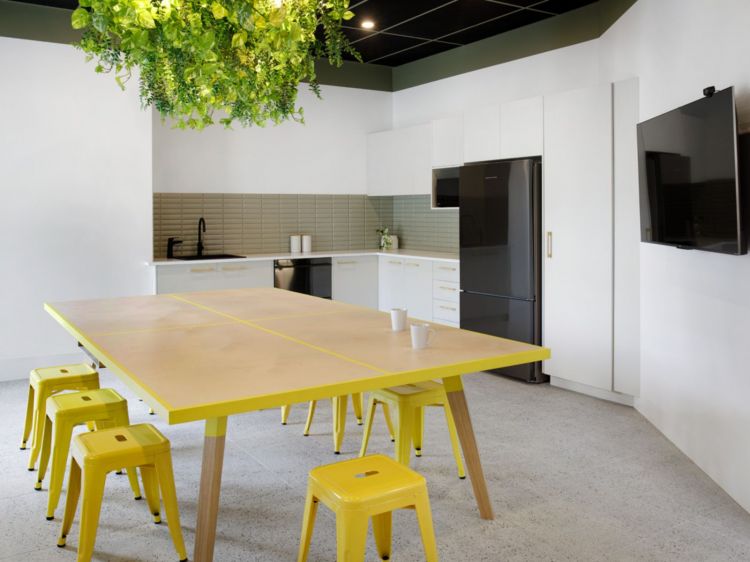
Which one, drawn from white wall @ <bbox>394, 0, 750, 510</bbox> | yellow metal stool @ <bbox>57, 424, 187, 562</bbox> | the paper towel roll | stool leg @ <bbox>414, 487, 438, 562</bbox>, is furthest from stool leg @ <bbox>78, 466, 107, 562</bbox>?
the paper towel roll

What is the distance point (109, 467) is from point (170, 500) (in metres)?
0.26

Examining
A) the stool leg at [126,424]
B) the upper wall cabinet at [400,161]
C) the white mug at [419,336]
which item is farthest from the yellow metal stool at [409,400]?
the upper wall cabinet at [400,161]

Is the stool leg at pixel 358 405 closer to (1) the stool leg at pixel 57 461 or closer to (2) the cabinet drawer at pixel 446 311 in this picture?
(1) the stool leg at pixel 57 461

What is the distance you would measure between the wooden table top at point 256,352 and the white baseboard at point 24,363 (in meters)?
1.95

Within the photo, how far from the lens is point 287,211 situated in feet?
24.7

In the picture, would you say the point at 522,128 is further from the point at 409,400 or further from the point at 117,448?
the point at 117,448

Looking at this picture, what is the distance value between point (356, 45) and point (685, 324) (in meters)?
4.39

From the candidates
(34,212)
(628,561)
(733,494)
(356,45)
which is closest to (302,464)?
(628,561)

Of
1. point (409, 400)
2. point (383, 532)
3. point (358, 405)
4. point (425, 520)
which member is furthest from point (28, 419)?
point (425, 520)

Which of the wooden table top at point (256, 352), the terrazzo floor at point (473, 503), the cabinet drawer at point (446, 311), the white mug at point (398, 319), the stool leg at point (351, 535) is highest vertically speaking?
the white mug at point (398, 319)

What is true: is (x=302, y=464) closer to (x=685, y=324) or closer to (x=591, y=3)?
(x=685, y=324)

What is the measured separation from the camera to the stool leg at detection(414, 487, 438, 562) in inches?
96.0

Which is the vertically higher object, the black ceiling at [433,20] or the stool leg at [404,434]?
the black ceiling at [433,20]

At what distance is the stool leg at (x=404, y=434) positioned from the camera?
10.7ft
